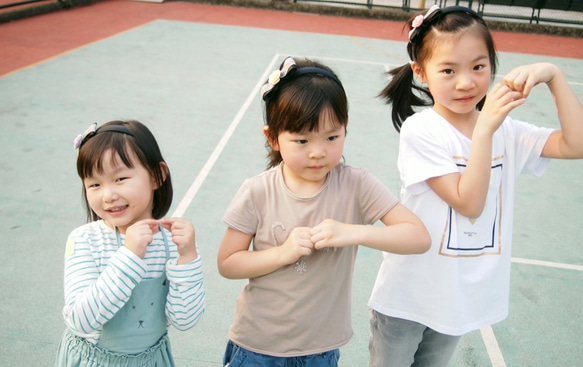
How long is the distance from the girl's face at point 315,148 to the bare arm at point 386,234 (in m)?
0.17

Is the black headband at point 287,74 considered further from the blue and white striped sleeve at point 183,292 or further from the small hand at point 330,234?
the blue and white striped sleeve at point 183,292

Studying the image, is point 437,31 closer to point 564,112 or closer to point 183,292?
point 564,112

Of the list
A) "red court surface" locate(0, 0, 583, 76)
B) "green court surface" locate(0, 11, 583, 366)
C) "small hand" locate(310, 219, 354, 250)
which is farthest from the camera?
"red court surface" locate(0, 0, 583, 76)

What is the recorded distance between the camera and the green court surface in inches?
113

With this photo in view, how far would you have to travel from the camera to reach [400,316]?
1840mm

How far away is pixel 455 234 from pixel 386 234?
1.05 ft

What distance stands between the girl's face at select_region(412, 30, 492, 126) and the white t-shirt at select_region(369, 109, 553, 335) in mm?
97

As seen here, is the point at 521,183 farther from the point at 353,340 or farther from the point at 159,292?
the point at 159,292

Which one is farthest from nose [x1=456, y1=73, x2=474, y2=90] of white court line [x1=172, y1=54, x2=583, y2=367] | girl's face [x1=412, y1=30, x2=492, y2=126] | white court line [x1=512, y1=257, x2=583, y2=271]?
white court line [x1=512, y1=257, x2=583, y2=271]

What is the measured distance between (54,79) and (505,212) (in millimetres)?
6831

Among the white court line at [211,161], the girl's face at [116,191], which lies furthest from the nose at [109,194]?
the white court line at [211,161]

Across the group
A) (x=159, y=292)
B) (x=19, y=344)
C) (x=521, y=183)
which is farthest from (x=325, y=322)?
(x=521, y=183)

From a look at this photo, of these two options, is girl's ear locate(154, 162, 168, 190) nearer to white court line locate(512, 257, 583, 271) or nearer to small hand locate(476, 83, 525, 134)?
small hand locate(476, 83, 525, 134)

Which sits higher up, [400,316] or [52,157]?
[400,316]
